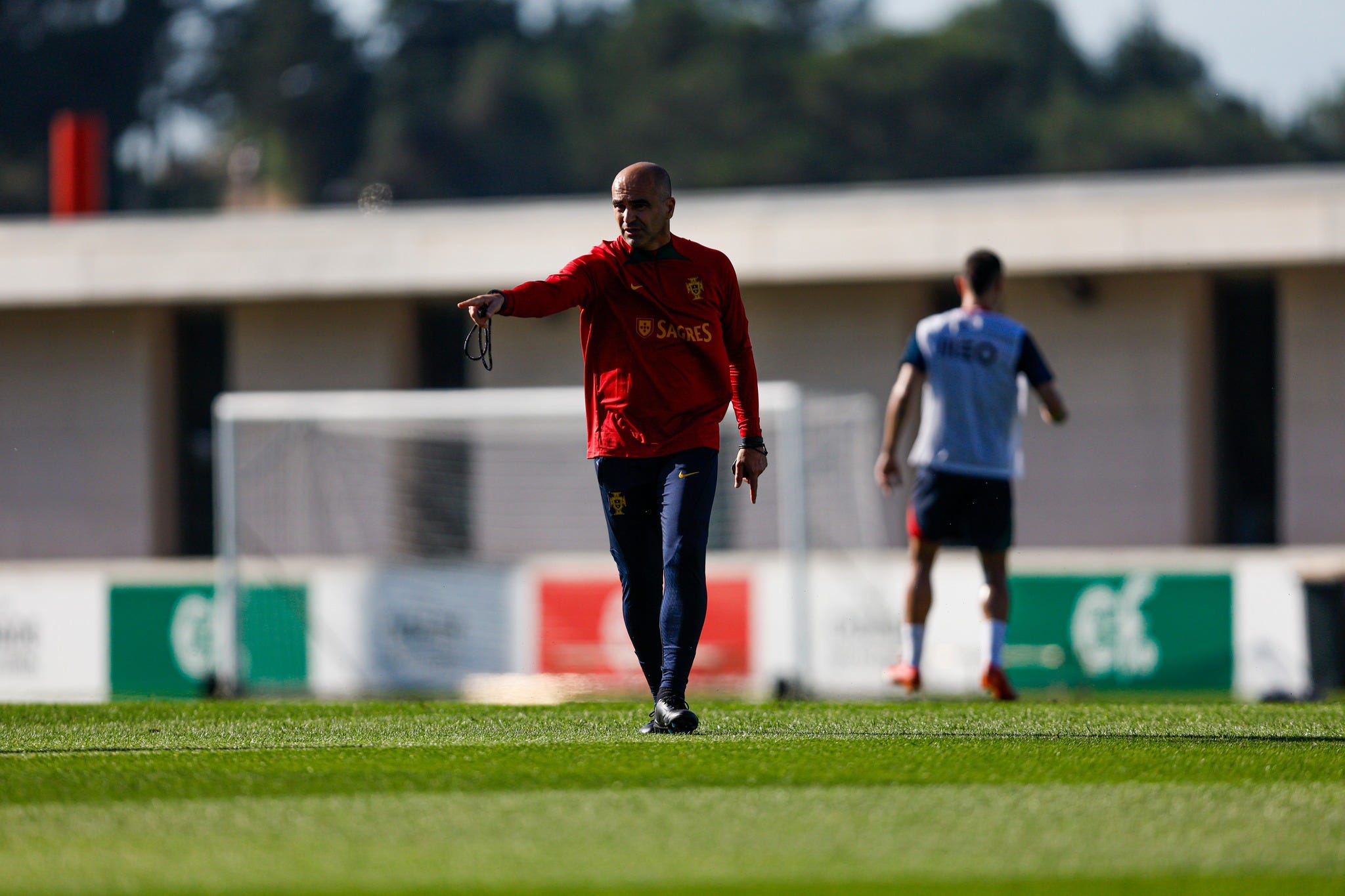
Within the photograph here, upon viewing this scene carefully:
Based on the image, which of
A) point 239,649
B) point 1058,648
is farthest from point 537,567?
point 1058,648

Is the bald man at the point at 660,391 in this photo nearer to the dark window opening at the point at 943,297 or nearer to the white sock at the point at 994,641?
the white sock at the point at 994,641

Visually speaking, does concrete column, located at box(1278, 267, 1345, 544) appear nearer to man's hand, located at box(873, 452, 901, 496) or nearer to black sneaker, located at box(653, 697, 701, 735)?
man's hand, located at box(873, 452, 901, 496)

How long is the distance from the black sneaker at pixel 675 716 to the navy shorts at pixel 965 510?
2.67 metres

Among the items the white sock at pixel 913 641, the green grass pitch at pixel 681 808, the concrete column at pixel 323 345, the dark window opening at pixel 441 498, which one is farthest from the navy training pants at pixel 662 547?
the concrete column at pixel 323 345

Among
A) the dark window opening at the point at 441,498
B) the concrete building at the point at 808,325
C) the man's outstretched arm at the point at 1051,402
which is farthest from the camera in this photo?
the dark window opening at the point at 441,498

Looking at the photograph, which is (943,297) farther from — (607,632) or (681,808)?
(681,808)

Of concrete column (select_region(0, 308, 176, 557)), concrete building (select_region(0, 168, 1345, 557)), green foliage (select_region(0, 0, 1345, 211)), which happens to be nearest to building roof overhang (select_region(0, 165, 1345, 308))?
concrete building (select_region(0, 168, 1345, 557))

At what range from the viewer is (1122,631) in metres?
16.3

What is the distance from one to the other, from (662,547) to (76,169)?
1980 centimetres

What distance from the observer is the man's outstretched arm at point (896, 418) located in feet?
30.6

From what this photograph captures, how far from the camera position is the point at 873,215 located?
781 inches

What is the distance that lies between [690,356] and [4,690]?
12579mm

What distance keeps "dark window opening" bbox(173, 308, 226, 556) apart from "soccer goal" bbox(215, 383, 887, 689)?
2.94 m

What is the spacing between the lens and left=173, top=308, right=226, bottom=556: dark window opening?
74.2 ft
